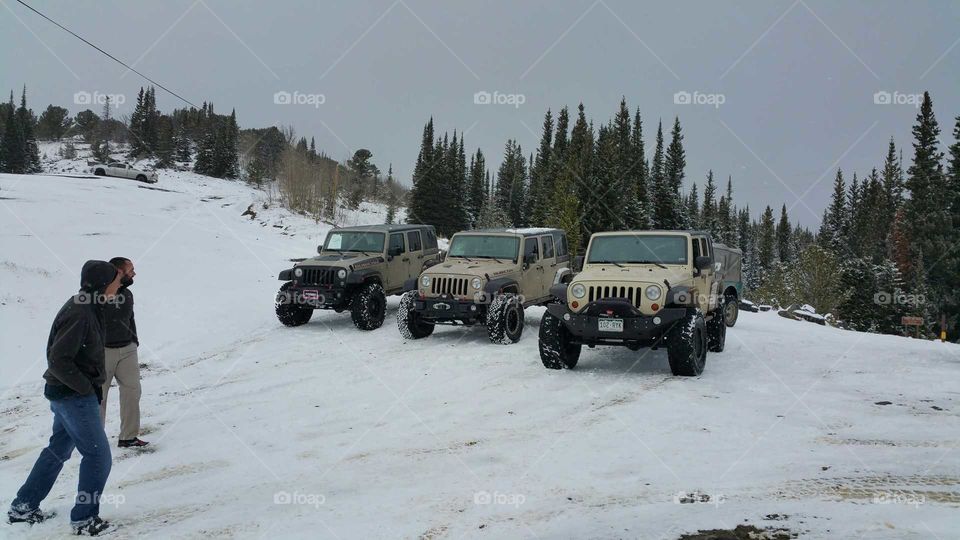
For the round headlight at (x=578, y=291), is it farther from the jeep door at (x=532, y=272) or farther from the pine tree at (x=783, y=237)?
the pine tree at (x=783, y=237)

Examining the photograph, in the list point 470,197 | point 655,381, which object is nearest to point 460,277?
point 655,381

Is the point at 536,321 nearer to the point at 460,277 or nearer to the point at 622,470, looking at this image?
the point at 460,277

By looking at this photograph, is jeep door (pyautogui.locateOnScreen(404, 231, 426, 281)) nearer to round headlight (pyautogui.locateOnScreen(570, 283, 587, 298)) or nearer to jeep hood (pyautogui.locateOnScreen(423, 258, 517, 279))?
jeep hood (pyautogui.locateOnScreen(423, 258, 517, 279))

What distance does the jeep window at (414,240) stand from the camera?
586 inches

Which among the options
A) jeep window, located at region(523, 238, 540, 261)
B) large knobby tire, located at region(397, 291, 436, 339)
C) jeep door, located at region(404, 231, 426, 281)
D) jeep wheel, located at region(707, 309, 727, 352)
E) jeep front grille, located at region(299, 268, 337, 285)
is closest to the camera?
jeep wheel, located at region(707, 309, 727, 352)

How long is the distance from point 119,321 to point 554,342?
17.8 ft

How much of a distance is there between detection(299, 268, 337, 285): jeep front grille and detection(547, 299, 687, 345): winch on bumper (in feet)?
18.7

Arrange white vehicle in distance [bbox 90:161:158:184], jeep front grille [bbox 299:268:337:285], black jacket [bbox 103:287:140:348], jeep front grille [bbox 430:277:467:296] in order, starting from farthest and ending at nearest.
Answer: white vehicle in distance [bbox 90:161:158:184] → jeep front grille [bbox 299:268:337:285] → jeep front grille [bbox 430:277:467:296] → black jacket [bbox 103:287:140:348]

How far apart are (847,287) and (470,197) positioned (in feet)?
145

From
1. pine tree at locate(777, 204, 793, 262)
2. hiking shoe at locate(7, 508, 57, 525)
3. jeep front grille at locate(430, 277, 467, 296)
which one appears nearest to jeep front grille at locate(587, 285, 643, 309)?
jeep front grille at locate(430, 277, 467, 296)

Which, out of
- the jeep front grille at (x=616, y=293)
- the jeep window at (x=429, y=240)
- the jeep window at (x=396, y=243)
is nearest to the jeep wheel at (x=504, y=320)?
the jeep front grille at (x=616, y=293)

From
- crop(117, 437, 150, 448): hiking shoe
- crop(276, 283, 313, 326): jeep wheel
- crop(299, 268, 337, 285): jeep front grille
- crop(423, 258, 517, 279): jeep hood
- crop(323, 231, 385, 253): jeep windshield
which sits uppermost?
crop(323, 231, 385, 253): jeep windshield

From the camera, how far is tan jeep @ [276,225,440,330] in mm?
12781

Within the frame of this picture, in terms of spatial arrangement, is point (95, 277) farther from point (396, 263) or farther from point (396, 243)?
point (396, 243)
